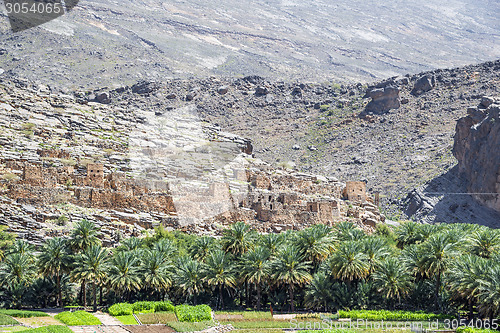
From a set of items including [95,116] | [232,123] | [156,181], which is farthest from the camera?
[232,123]

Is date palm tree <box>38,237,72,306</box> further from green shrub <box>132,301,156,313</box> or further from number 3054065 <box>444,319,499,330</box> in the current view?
number 3054065 <box>444,319,499,330</box>

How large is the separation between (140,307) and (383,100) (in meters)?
102

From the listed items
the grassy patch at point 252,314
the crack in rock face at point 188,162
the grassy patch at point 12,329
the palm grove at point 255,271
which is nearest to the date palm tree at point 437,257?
the palm grove at point 255,271

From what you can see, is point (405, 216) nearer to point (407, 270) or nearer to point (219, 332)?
point (407, 270)

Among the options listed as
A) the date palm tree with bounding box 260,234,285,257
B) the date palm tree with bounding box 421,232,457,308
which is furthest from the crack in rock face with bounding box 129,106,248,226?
the date palm tree with bounding box 421,232,457,308

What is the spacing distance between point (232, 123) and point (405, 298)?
3947 inches

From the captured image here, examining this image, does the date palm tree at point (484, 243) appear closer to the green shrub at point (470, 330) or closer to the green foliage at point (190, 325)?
the green shrub at point (470, 330)

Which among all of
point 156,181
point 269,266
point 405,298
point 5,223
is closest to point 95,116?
point 156,181

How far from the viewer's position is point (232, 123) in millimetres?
147375

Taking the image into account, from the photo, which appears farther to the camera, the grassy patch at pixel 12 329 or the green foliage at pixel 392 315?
the green foliage at pixel 392 315

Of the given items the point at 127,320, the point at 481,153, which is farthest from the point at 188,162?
the point at 481,153

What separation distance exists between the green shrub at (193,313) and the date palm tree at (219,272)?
7.65 ft

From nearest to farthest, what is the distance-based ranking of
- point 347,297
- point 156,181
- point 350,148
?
1. point 347,297
2. point 156,181
3. point 350,148

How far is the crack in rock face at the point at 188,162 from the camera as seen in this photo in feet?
215
